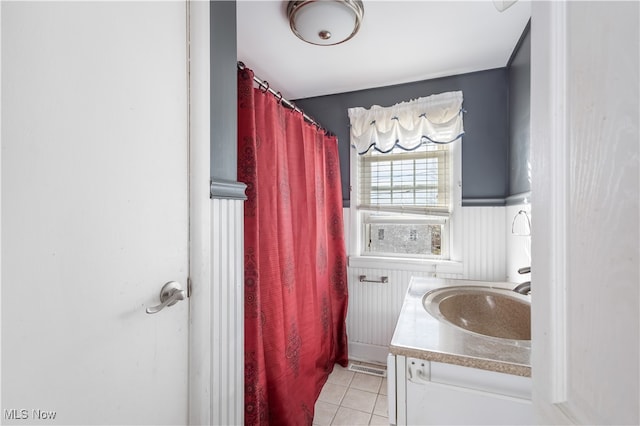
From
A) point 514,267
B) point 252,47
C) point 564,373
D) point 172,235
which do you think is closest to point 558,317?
point 564,373

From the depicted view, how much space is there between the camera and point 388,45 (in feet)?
5.57

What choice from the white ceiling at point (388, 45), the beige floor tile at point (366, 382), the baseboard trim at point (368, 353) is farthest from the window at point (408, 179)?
the beige floor tile at point (366, 382)

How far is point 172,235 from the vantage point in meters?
0.82

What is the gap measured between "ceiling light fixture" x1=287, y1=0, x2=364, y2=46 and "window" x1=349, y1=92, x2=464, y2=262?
794 millimetres

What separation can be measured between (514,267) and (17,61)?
89.5 inches

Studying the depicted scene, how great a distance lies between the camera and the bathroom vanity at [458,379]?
0.81 metres

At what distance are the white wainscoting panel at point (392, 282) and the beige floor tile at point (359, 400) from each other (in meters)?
0.38

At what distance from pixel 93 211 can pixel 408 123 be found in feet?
6.67

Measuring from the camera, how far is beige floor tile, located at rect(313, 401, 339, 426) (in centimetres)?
167

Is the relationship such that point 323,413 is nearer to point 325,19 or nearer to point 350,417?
point 350,417

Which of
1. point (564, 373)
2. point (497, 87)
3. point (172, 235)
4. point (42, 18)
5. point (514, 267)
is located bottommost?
point (514, 267)

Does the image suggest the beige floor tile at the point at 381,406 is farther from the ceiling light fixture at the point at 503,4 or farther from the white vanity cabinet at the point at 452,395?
the ceiling light fixture at the point at 503,4

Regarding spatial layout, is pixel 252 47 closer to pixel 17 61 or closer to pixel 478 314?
pixel 17 61

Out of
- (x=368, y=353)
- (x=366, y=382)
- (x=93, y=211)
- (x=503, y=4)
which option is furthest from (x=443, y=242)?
(x=93, y=211)
